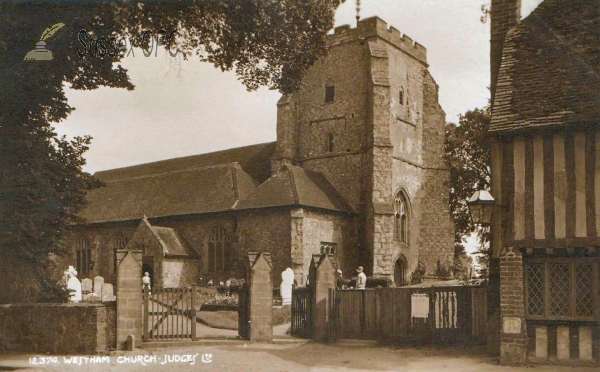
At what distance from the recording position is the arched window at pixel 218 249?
3156 centimetres

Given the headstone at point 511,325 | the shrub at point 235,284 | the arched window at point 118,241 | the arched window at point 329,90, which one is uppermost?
the arched window at point 329,90

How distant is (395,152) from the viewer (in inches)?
1300

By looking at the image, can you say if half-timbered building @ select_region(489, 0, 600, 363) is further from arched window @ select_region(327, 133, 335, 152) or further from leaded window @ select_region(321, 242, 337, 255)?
arched window @ select_region(327, 133, 335, 152)

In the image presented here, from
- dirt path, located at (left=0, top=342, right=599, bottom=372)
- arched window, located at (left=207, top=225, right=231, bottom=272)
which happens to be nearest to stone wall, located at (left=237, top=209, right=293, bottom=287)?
arched window, located at (left=207, top=225, right=231, bottom=272)

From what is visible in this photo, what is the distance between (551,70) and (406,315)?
20.6 feet

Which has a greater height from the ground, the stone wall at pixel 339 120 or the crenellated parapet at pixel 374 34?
the crenellated parapet at pixel 374 34

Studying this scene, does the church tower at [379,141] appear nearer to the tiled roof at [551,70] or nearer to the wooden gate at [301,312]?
the wooden gate at [301,312]

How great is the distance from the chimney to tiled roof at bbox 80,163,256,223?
751 inches

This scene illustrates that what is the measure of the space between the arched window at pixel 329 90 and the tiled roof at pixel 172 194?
6.02 metres

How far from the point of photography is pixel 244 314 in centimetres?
1600

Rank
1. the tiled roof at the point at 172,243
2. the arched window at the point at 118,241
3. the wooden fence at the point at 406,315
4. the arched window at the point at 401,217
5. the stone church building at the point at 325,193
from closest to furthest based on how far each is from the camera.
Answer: the wooden fence at the point at 406,315, the stone church building at the point at 325,193, the tiled roof at the point at 172,243, the arched window at the point at 401,217, the arched window at the point at 118,241

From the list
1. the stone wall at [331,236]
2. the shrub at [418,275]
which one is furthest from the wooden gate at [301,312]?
the shrub at [418,275]

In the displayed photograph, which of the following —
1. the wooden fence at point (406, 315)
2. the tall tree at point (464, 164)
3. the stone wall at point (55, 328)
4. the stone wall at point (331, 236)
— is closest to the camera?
the stone wall at point (55, 328)

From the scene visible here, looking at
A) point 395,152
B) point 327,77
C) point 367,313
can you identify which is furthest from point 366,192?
point 367,313
